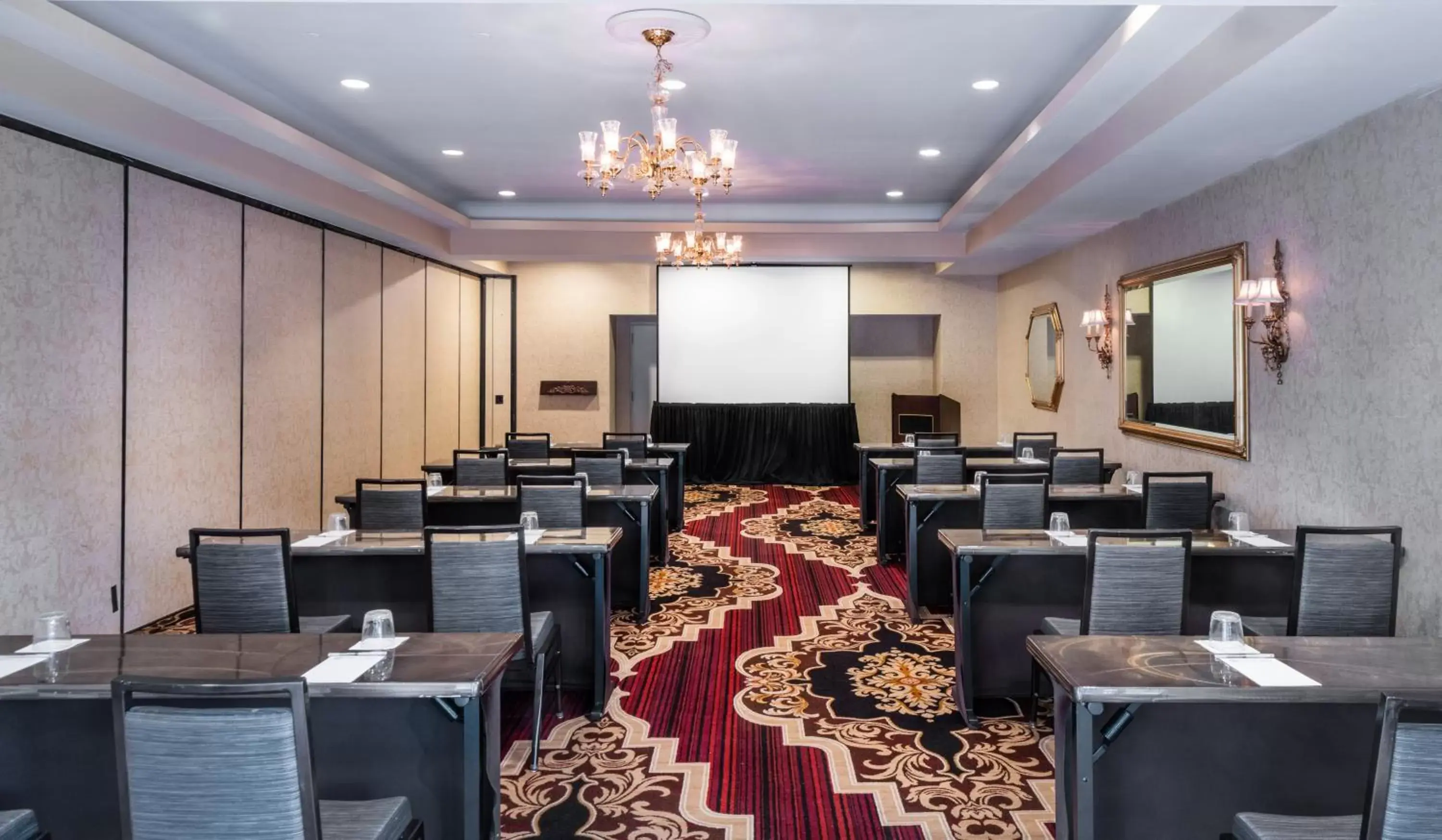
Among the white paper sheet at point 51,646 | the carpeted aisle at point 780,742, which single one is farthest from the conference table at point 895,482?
the white paper sheet at point 51,646

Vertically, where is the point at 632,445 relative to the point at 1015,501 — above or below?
above

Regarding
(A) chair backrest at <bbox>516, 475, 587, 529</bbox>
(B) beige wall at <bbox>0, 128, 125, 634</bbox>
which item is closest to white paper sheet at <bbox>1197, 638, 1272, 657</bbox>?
(A) chair backrest at <bbox>516, 475, 587, 529</bbox>

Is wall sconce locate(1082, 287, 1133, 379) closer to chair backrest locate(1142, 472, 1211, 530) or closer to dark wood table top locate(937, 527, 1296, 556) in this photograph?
chair backrest locate(1142, 472, 1211, 530)

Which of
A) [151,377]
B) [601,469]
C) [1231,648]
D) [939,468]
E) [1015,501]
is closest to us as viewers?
[1231,648]

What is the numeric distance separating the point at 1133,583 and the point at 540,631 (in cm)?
222

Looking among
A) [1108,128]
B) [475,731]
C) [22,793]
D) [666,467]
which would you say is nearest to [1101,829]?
[475,731]

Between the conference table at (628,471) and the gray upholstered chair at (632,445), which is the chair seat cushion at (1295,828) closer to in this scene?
the conference table at (628,471)

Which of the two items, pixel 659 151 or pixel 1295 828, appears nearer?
pixel 1295 828

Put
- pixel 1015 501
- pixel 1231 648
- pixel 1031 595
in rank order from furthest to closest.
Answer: pixel 1015 501 < pixel 1031 595 < pixel 1231 648

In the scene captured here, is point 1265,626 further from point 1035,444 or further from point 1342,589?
point 1035,444

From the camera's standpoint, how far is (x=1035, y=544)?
12.5 ft

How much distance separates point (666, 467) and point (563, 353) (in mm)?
5568

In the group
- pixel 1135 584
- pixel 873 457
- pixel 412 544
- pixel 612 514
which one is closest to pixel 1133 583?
pixel 1135 584

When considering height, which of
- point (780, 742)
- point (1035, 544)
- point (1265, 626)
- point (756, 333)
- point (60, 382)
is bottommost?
point (780, 742)
